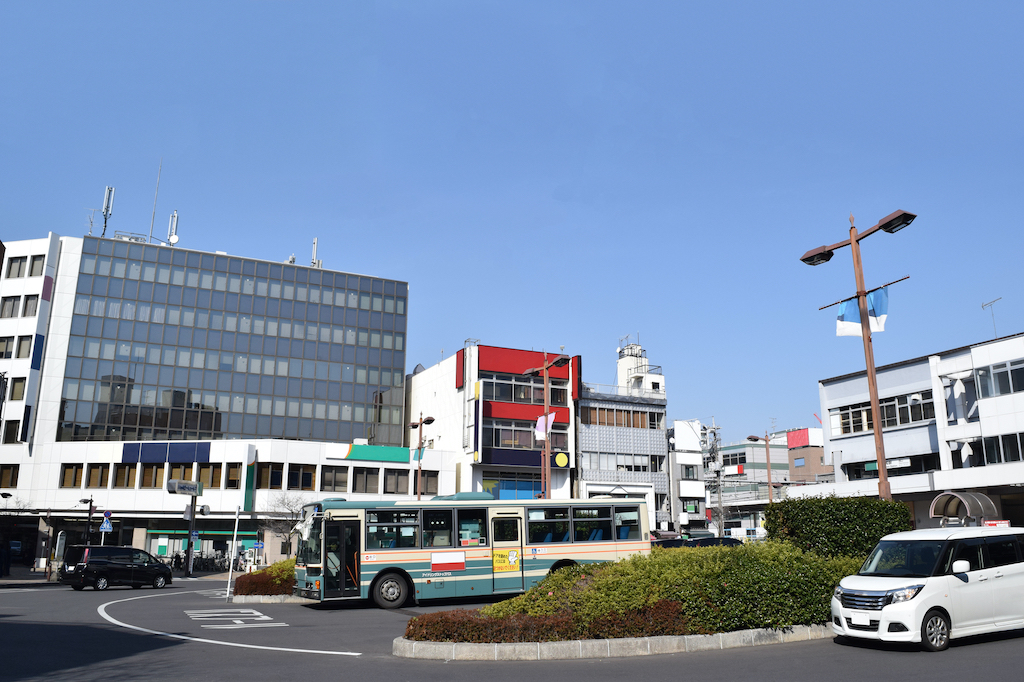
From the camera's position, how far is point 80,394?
66812 mm

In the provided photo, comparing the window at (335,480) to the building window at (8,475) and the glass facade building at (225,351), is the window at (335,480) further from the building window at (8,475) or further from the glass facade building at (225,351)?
the building window at (8,475)

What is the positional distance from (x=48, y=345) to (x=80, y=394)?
15.9ft

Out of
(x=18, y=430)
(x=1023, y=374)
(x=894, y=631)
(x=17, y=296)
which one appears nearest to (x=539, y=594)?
(x=894, y=631)

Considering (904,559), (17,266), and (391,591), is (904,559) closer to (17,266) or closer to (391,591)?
(391,591)

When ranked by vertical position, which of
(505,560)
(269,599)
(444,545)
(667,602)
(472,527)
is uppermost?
(472,527)

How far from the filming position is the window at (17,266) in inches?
2611

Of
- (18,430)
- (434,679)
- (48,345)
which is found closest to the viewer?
(434,679)

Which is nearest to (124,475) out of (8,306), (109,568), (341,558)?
(8,306)

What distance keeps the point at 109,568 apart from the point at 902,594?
3001cm

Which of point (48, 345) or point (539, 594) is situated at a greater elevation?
point (48, 345)

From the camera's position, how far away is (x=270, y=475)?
190ft

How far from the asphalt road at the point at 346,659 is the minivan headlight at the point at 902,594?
75cm

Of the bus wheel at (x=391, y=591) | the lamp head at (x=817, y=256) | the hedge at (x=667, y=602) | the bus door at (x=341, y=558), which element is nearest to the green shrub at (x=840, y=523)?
the hedge at (x=667, y=602)

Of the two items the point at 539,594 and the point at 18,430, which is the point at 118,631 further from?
the point at 18,430
